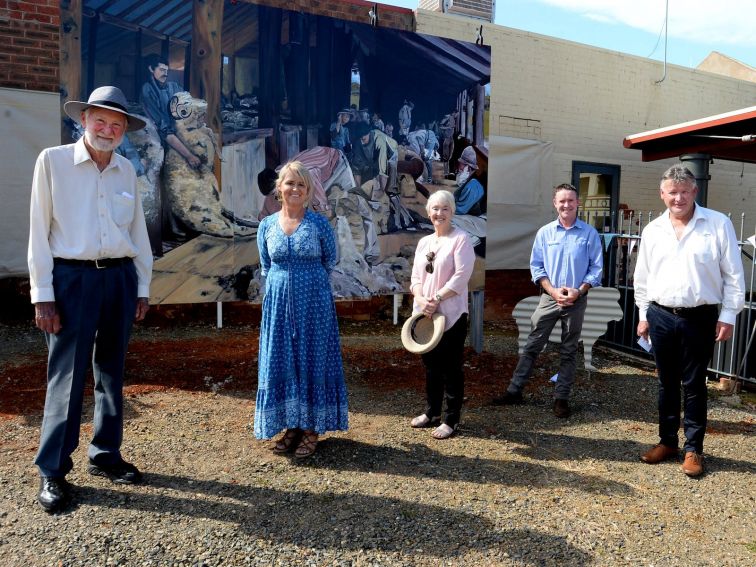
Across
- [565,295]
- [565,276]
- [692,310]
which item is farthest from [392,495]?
[565,276]

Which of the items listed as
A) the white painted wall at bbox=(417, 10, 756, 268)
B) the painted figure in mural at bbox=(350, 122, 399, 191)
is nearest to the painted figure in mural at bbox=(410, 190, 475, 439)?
the painted figure in mural at bbox=(350, 122, 399, 191)

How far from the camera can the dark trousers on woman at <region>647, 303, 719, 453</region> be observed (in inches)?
156

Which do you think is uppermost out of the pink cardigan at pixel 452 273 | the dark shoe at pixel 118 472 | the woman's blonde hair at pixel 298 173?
the woman's blonde hair at pixel 298 173

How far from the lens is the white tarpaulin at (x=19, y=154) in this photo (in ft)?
25.0

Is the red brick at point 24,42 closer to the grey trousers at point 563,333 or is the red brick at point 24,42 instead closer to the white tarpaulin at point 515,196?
the white tarpaulin at point 515,196

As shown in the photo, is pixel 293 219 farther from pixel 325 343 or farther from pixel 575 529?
pixel 575 529

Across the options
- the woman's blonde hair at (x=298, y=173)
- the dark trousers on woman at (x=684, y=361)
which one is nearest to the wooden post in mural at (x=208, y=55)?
the woman's blonde hair at (x=298, y=173)

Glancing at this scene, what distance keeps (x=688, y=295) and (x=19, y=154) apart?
7848 mm

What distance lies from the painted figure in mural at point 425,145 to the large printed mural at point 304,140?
1cm

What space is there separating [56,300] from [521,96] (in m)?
9.05

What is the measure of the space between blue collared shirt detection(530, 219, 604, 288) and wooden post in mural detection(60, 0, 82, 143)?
424 cm

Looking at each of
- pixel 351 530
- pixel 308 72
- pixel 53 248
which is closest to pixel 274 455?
pixel 351 530

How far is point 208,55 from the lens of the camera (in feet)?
18.9

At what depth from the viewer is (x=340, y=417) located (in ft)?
13.6
